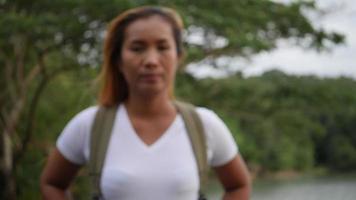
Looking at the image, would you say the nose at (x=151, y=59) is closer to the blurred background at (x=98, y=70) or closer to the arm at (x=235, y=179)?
the arm at (x=235, y=179)

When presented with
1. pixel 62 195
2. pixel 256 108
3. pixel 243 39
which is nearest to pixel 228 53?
pixel 243 39

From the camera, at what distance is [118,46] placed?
136 cm

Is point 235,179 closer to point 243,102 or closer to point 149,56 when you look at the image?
point 149,56

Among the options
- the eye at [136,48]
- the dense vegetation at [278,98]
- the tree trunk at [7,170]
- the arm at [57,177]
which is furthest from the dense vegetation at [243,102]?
the eye at [136,48]

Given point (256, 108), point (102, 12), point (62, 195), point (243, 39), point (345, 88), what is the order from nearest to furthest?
point (62, 195) → point (102, 12) → point (243, 39) → point (345, 88) → point (256, 108)

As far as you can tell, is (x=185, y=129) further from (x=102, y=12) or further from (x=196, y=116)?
(x=102, y=12)

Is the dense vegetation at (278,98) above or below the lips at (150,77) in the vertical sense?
below

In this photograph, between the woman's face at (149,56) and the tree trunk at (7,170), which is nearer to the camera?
the woman's face at (149,56)

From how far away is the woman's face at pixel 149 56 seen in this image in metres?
1.29

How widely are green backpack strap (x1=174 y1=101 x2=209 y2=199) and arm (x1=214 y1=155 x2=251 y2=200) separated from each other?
0.06 meters

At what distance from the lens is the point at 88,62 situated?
8781 mm

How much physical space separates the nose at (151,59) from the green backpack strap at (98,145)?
0.44 ft

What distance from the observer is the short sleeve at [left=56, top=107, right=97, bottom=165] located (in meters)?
1.33

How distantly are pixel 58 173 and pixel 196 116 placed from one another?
308 millimetres
